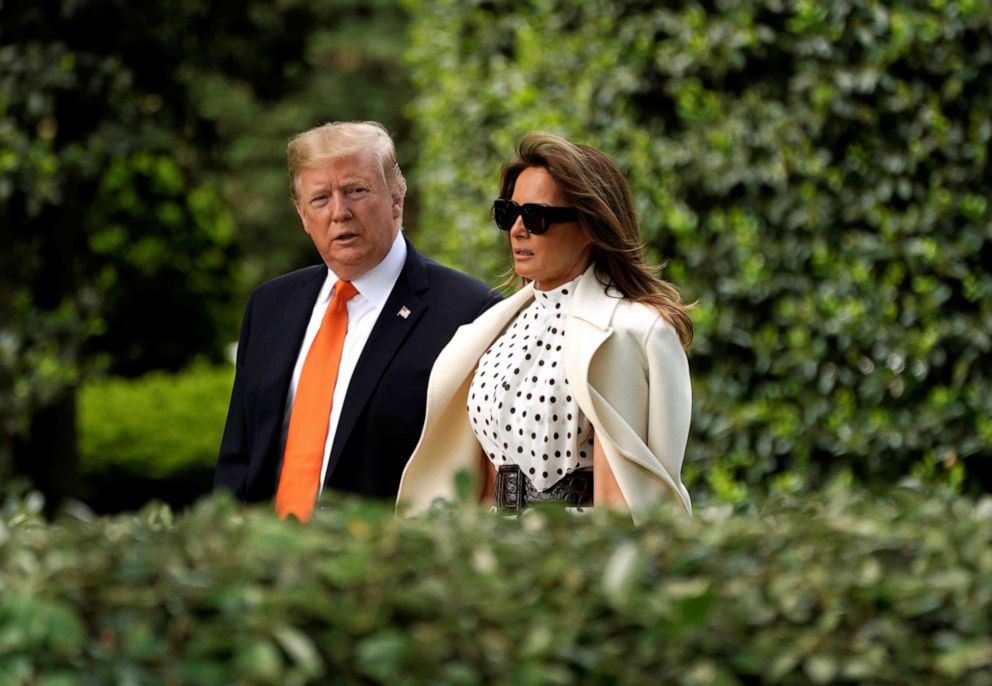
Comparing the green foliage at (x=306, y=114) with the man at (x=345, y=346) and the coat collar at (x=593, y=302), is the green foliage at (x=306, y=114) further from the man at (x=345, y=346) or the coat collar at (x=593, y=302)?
the coat collar at (x=593, y=302)

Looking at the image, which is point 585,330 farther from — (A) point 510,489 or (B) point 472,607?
(B) point 472,607

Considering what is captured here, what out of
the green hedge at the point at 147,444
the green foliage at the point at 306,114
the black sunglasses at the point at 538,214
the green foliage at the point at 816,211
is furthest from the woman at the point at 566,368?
the green foliage at the point at 306,114

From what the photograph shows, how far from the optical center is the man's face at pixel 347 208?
3.98 m

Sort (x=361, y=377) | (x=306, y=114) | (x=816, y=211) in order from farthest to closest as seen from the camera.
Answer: (x=306, y=114) → (x=816, y=211) → (x=361, y=377)

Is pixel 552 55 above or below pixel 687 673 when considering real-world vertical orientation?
above

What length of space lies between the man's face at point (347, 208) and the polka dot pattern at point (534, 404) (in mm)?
569

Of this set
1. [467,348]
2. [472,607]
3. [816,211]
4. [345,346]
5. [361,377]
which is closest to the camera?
[472,607]

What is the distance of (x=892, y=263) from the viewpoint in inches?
220

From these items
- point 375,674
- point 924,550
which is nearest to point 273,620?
point 375,674

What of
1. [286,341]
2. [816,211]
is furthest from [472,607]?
[816,211]

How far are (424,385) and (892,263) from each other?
2.38 meters

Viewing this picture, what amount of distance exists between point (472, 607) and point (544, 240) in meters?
1.57

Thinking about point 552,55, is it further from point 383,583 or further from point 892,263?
point 383,583

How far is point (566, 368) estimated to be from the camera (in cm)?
345
